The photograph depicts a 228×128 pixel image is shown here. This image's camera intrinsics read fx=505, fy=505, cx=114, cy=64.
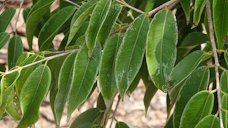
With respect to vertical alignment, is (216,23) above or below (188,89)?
above

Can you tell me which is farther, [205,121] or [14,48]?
[14,48]

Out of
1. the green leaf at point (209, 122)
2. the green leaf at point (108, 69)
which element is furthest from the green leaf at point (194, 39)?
the green leaf at point (209, 122)

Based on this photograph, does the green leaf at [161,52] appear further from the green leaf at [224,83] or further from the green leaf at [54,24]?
the green leaf at [54,24]

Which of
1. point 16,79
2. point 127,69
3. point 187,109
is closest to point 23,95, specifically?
point 16,79

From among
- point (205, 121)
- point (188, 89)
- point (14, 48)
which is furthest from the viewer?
point (14, 48)

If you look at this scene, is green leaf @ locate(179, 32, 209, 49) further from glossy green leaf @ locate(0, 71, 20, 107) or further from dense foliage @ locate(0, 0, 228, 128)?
glossy green leaf @ locate(0, 71, 20, 107)

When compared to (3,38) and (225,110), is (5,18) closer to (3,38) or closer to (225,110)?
(3,38)

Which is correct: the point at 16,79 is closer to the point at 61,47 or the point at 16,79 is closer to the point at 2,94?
the point at 2,94
